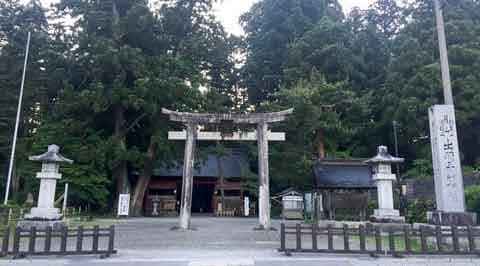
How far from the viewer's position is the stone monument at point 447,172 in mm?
9398

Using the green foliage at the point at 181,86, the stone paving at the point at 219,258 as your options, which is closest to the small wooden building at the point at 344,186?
the green foliage at the point at 181,86

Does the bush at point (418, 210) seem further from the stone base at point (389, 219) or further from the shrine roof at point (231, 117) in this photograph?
the shrine roof at point (231, 117)

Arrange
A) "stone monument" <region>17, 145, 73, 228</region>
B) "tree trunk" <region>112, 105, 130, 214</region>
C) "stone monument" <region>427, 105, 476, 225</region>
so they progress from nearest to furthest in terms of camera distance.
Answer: "stone monument" <region>427, 105, 476, 225</region>
"stone monument" <region>17, 145, 73, 228</region>
"tree trunk" <region>112, 105, 130, 214</region>

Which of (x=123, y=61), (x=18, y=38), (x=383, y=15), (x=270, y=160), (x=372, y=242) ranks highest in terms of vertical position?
(x=383, y=15)

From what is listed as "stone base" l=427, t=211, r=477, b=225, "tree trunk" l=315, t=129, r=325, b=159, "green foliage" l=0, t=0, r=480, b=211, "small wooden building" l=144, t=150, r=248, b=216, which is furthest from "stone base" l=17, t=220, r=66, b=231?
"tree trunk" l=315, t=129, r=325, b=159

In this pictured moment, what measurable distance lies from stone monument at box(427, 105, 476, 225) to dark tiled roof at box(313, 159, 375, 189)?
6497 millimetres

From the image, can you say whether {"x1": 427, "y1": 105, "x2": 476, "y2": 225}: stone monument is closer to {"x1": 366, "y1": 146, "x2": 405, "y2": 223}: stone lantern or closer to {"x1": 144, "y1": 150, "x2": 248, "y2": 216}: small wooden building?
{"x1": 366, "y1": 146, "x2": 405, "y2": 223}: stone lantern

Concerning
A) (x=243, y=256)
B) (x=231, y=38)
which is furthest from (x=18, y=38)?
(x=243, y=256)

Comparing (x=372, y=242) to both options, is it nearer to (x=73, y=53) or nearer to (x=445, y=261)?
(x=445, y=261)

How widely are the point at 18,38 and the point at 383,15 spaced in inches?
1205

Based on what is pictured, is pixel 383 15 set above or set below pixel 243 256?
above

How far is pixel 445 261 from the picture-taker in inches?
294

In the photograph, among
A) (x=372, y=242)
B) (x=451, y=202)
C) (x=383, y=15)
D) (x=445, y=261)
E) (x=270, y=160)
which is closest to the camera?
→ (x=445, y=261)

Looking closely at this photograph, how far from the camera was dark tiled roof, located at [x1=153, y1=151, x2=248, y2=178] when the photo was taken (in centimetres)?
2808
